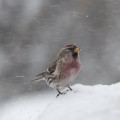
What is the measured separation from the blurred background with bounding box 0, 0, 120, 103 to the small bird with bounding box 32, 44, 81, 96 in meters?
5.46

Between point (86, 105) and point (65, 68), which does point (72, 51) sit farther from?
point (86, 105)

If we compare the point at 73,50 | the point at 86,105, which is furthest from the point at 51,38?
the point at 86,105

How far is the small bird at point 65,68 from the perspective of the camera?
22.1 feet

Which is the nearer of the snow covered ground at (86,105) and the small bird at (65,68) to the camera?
the snow covered ground at (86,105)

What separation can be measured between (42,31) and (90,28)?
1.27 m

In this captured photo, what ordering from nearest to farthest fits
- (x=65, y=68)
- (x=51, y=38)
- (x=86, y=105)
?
(x=86, y=105), (x=65, y=68), (x=51, y=38)

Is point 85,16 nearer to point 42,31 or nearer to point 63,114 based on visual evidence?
point 42,31

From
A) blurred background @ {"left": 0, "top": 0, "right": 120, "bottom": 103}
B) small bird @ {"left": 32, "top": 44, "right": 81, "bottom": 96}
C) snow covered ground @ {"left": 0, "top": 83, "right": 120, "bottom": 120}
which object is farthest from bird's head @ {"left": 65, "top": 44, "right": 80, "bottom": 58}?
blurred background @ {"left": 0, "top": 0, "right": 120, "bottom": 103}

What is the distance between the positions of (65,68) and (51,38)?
30.3 feet

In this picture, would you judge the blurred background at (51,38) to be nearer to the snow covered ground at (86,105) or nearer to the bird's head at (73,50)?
the bird's head at (73,50)

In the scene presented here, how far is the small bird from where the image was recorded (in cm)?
674

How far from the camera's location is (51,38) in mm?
15984

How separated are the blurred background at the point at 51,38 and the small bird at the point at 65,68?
5455 millimetres

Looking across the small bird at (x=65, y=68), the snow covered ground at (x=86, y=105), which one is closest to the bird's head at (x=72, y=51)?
the small bird at (x=65, y=68)
